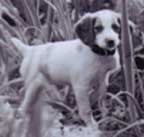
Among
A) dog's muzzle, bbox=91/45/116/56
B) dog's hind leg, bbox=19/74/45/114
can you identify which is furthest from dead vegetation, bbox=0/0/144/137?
dog's muzzle, bbox=91/45/116/56

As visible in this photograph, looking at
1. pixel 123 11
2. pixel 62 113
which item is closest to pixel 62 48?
pixel 123 11

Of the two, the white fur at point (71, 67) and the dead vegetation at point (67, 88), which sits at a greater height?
the white fur at point (71, 67)

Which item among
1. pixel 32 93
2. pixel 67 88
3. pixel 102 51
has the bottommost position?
pixel 67 88

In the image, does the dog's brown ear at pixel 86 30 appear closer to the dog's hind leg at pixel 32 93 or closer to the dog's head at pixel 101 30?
the dog's head at pixel 101 30

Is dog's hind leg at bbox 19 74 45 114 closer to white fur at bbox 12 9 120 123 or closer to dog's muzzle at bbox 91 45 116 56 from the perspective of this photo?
white fur at bbox 12 9 120 123

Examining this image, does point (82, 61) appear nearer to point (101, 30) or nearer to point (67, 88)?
point (101, 30)

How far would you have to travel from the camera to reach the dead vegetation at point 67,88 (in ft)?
5.11

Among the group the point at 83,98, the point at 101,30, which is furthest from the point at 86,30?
the point at 83,98

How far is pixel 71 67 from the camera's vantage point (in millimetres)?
1283

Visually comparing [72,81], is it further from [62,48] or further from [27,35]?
[27,35]

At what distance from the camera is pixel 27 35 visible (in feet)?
7.17

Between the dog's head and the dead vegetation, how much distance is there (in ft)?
0.39

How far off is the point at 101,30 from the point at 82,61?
10 centimetres

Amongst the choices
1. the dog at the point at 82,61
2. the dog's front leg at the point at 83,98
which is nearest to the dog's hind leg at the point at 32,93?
the dog at the point at 82,61
